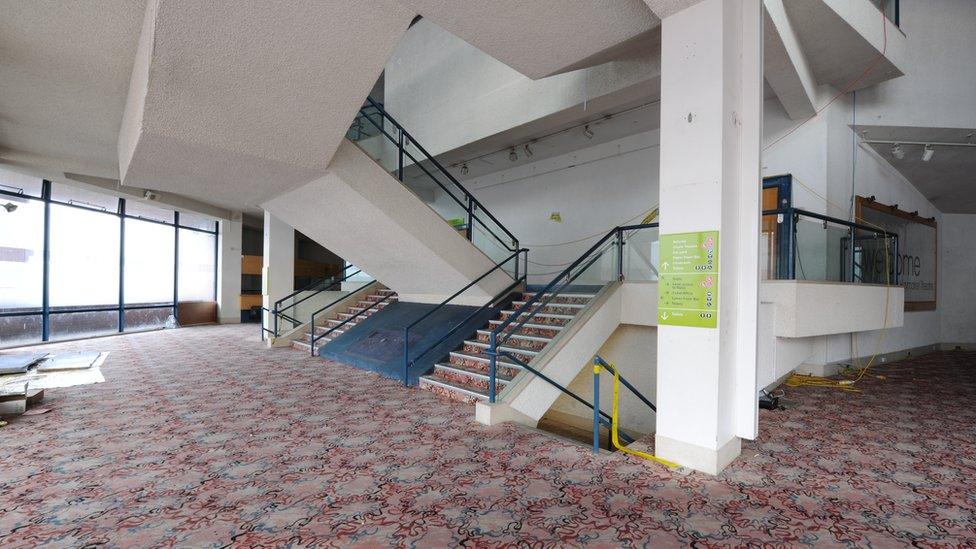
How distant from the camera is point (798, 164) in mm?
7480

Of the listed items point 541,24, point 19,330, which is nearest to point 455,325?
point 541,24

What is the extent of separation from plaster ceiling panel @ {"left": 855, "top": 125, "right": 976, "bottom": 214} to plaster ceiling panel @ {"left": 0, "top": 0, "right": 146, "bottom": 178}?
34.6 ft

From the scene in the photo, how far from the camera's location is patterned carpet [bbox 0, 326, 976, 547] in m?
2.64

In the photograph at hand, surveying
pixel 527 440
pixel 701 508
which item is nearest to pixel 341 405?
pixel 527 440

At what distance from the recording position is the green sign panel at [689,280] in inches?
137

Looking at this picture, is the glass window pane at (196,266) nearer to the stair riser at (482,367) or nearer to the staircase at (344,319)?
the staircase at (344,319)

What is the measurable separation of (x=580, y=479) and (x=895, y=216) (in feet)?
31.7

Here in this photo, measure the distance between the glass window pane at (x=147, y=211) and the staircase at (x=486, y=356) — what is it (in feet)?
37.5

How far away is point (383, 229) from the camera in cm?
673

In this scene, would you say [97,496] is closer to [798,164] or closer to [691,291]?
Answer: [691,291]

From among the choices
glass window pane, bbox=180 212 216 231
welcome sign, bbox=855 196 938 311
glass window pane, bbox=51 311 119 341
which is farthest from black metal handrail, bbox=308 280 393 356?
welcome sign, bbox=855 196 938 311

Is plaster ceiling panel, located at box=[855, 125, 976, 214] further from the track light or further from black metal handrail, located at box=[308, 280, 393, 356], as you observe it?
black metal handrail, located at box=[308, 280, 393, 356]

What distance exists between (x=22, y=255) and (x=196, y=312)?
5.67m

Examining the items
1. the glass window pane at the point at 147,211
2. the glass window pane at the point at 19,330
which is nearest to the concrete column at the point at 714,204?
the glass window pane at the point at 19,330
